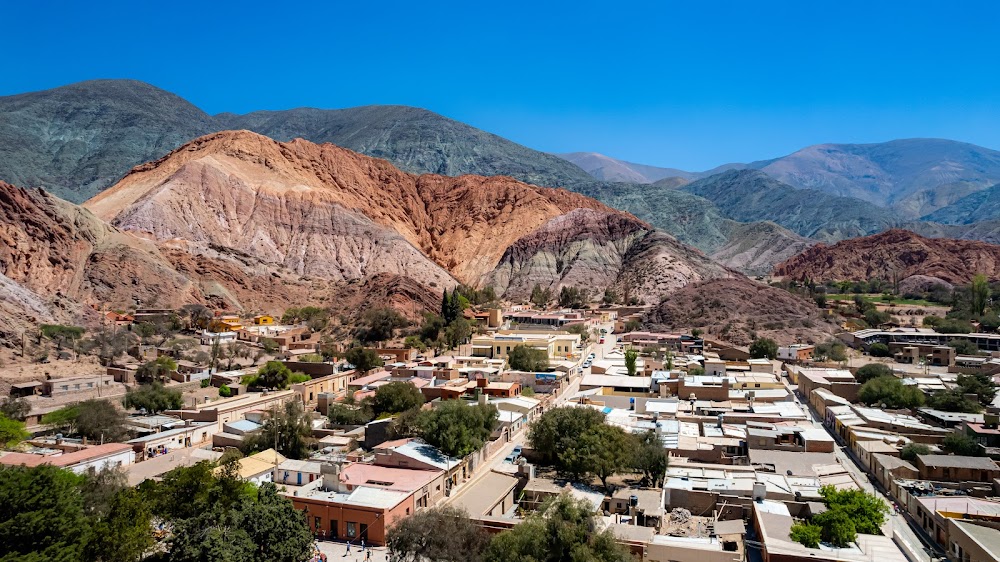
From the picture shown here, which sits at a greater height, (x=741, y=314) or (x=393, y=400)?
(x=741, y=314)

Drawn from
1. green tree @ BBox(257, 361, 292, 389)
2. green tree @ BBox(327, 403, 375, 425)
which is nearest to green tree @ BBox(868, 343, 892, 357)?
green tree @ BBox(327, 403, 375, 425)

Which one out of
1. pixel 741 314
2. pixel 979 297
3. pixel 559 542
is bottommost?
pixel 559 542

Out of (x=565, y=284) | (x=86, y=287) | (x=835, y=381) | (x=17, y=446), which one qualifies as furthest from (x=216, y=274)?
(x=835, y=381)

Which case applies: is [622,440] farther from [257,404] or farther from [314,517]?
[257,404]

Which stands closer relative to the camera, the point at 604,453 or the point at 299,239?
the point at 604,453

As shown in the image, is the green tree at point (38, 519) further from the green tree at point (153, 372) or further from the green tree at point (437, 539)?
the green tree at point (153, 372)

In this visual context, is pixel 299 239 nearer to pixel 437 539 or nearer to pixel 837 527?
pixel 437 539

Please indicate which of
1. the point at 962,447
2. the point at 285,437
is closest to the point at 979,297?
the point at 962,447

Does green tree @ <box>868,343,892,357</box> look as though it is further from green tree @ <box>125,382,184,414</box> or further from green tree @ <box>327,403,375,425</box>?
green tree @ <box>125,382,184,414</box>
